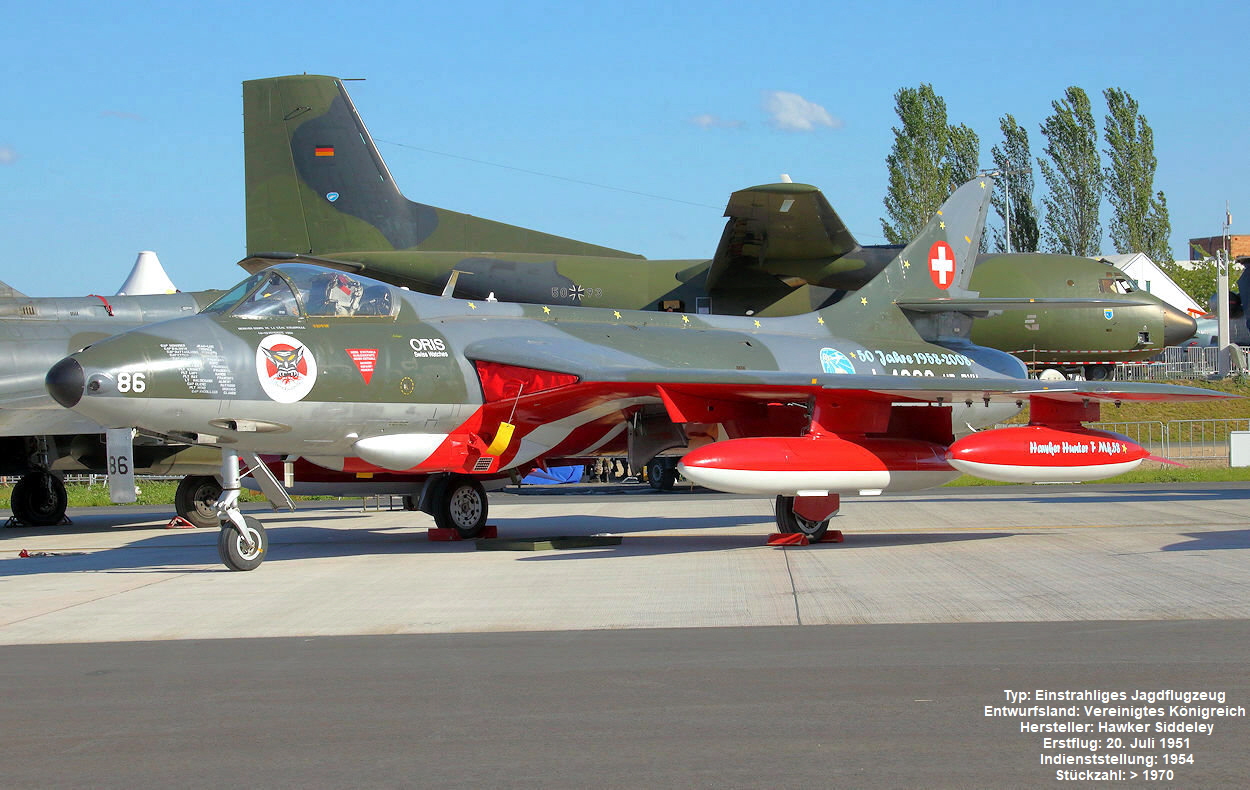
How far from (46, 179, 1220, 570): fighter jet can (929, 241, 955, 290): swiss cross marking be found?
249cm

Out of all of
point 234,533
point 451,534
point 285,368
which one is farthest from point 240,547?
point 451,534

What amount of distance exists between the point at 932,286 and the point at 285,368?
8492mm

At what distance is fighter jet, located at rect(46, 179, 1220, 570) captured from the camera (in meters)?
9.93

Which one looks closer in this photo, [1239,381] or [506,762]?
[506,762]

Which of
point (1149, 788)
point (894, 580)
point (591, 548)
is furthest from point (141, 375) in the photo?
point (1149, 788)

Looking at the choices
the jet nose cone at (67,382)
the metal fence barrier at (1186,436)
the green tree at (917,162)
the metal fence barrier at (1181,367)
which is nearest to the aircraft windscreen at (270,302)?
the jet nose cone at (67,382)

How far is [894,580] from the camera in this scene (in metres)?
8.73

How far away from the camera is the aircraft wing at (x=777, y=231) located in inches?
664

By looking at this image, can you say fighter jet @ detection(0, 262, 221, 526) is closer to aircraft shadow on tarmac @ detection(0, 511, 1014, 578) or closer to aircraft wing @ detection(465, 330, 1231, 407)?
aircraft shadow on tarmac @ detection(0, 511, 1014, 578)

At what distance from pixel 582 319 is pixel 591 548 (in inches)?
101

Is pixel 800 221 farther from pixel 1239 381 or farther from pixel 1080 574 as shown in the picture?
pixel 1239 381

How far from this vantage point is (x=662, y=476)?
24.8m

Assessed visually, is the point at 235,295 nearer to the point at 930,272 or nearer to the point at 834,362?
the point at 834,362

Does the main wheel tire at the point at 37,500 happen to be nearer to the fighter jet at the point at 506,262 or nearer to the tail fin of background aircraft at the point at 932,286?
the fighter jet at the point at 506,262
